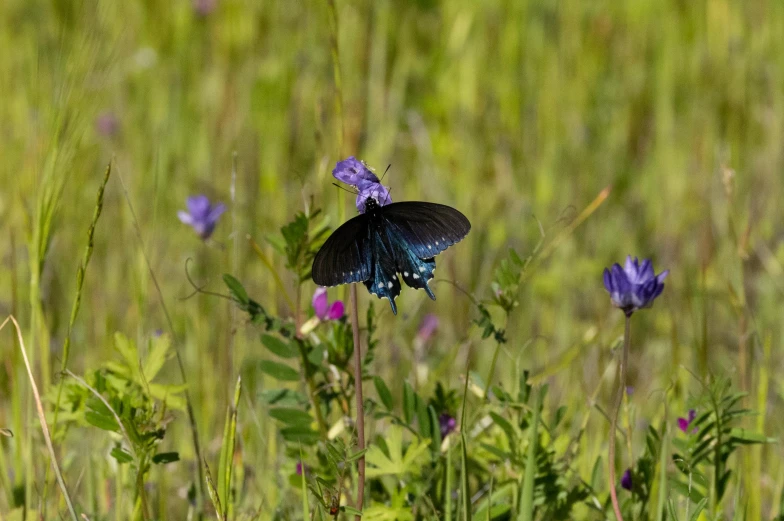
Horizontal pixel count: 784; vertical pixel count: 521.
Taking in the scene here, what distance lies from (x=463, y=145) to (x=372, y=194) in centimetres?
200

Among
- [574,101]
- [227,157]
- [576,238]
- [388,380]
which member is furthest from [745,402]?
[227,157]

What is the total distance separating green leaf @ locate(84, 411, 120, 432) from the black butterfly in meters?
0.37

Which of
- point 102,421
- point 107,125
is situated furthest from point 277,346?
point 107,125

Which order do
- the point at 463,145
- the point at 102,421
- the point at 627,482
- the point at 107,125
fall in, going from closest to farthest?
the point at 102,421, the point at 627,482, the point at 463,145, the point at 107,125

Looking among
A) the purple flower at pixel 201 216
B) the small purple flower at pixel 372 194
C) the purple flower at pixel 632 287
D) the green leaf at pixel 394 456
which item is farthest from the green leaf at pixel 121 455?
the purple flower at pixel 632 287

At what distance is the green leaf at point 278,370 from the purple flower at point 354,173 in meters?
0.38

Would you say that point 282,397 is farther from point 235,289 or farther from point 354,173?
point 354,173

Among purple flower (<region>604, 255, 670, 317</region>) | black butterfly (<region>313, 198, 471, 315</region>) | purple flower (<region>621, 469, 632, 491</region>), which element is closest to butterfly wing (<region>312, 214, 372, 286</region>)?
black butterfly (<region>313, 198, 471, 315</region>)

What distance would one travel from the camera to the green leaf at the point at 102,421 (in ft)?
3.78

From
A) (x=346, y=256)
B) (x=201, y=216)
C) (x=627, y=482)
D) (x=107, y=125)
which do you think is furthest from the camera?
(x=107, y=125)

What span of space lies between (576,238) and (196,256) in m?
1.19

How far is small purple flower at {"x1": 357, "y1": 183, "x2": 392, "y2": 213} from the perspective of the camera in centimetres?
108

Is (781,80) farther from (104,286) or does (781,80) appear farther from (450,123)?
(104,286)

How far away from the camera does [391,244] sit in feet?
3.58
